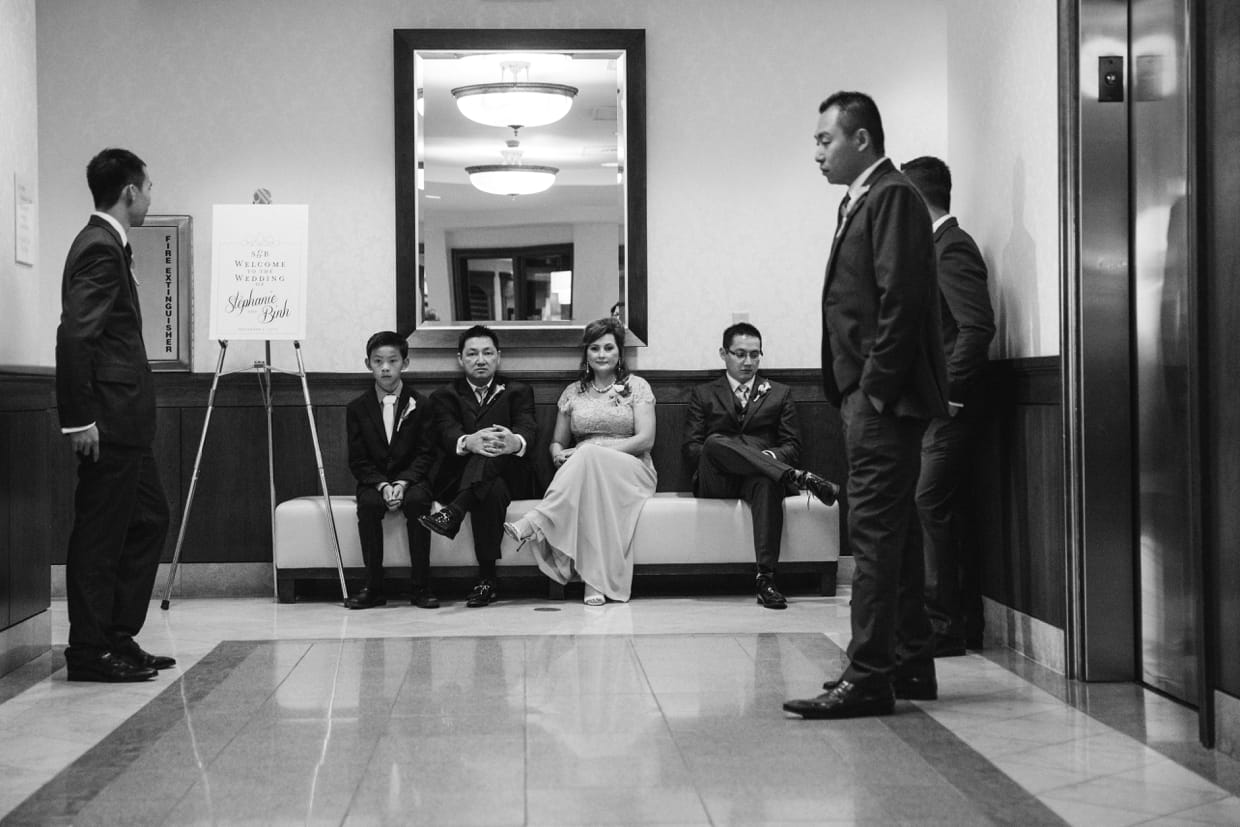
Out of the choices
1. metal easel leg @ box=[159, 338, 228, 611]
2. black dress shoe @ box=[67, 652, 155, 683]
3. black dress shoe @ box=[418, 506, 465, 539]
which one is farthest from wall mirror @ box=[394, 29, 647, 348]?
black dress shoe @ box=[67, 652, 155, 683]

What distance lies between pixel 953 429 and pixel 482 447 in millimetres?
2344

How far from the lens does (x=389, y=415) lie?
627cm

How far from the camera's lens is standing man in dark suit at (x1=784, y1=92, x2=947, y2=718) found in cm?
359

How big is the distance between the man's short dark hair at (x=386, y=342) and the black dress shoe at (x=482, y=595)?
1.12 metres

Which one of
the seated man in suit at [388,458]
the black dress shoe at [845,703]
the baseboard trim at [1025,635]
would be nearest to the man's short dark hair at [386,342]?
the seated man in suit at [388,458]

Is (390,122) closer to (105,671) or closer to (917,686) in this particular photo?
(105,671)

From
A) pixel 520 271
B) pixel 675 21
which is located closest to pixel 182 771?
pixel 520 271

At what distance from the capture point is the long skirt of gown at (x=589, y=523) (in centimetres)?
617

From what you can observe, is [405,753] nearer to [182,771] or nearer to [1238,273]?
[182,771]

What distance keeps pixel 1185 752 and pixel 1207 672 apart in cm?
20

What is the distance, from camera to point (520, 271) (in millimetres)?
6785

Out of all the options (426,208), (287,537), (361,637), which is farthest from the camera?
(426,208)

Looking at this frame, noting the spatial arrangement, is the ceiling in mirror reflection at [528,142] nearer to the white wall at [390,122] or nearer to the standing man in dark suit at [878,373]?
the white wall at [390,122]

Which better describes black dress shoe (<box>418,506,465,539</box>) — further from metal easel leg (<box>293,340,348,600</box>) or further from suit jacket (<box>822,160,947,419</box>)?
suit jacket (<box>822,160,947,419</box>)
